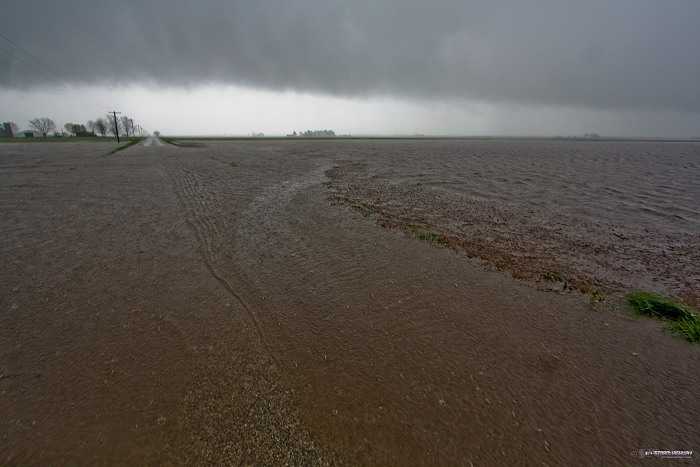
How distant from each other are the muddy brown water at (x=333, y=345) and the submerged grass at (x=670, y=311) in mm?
291

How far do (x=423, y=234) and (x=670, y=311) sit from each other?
5275 mm

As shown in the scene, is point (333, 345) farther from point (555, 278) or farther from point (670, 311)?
point (670, 311)

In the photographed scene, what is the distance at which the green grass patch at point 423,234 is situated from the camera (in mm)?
8438

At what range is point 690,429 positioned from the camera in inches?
123

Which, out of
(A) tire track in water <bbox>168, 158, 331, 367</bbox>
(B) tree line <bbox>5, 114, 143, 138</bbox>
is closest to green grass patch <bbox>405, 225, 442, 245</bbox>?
(A) tire track in water <bbox>168, 158, 331, 367</bbox>

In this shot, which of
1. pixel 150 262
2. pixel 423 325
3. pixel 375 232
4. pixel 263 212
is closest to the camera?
pixel 423 325

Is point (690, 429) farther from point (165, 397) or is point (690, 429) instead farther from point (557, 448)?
point (165, 397)

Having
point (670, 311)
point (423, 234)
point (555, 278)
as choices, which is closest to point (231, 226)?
point (423, 234)

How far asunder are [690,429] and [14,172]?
31385 millimetres

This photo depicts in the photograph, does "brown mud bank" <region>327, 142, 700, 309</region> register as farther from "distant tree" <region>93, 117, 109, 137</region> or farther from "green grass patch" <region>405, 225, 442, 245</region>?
"distant tree" <region>93, 117, 109, 137</region>

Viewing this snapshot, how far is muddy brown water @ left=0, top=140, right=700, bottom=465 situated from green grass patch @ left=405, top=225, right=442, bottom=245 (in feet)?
1.04

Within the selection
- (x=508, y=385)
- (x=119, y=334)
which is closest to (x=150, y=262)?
(x=119, y=334)

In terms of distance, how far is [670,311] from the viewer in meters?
5.23

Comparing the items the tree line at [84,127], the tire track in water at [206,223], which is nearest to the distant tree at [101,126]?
the tree line at [84,127]
